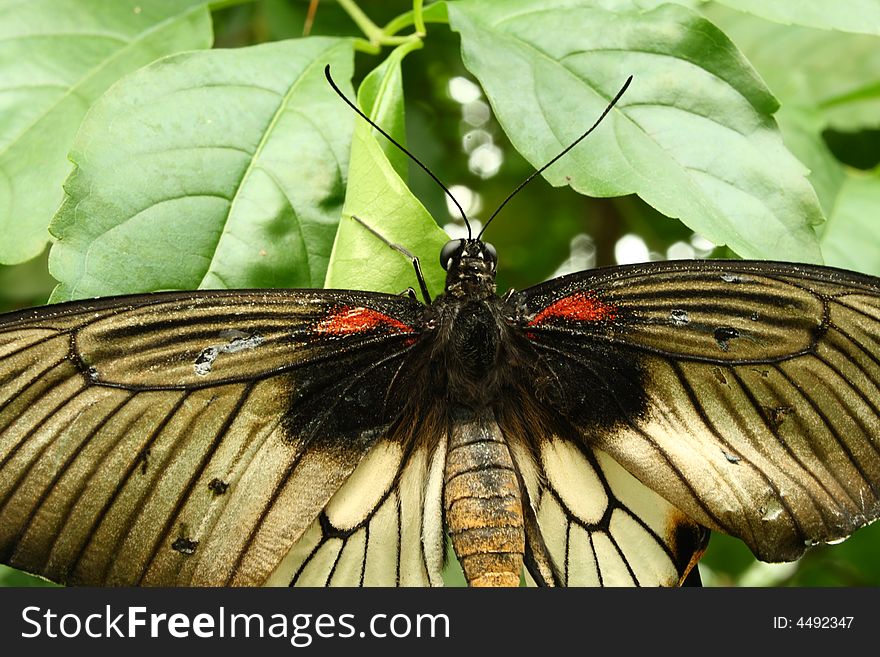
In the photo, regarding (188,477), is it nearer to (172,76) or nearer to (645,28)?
(172,76)

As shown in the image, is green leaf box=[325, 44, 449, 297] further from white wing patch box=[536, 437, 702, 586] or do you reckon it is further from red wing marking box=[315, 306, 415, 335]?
white wing patch box=[536, 437, 702, 586]

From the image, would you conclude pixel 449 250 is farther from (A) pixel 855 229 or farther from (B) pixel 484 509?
(A) pixel 855 229

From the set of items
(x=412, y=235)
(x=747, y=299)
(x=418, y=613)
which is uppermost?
(x=412, y=235)

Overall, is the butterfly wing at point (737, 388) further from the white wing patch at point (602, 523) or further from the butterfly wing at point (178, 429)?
the butterfly wing at point (178, 429)

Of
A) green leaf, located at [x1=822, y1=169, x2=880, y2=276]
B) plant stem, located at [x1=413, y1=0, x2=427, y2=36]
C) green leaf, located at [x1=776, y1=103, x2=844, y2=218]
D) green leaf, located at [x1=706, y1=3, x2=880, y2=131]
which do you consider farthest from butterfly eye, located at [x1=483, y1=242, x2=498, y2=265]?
green leaf, located at [x1=706, y1=3, x2=880, y2=131]

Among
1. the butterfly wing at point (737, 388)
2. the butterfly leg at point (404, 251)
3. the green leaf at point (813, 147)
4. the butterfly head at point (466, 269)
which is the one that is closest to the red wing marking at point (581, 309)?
the butterfly wing at point (737, 388)

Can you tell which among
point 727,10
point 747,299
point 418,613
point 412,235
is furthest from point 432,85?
point 418,613
